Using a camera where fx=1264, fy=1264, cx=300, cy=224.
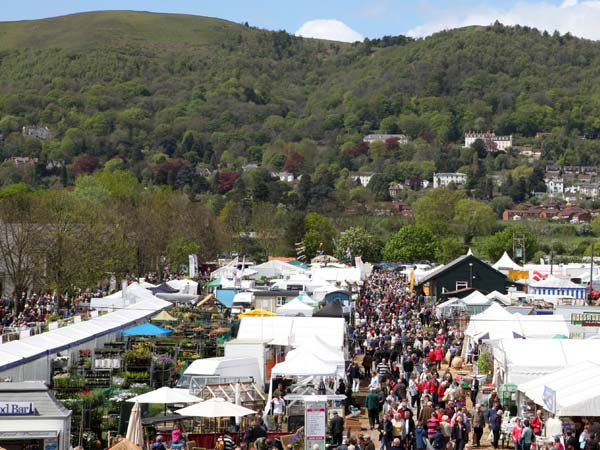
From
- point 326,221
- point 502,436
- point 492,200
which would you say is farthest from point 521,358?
point 492,200

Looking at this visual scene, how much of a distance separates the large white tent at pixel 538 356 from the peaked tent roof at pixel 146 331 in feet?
29.7

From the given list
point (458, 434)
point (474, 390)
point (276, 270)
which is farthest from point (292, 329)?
point (276, 270)

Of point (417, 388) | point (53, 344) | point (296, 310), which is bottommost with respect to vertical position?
point (296, 310)

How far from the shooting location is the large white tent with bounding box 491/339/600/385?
943 inches

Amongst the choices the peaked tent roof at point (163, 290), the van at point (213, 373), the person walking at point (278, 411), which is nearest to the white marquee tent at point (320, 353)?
the van at point (213, 373)

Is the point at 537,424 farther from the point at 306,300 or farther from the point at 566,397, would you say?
the point at 306,300

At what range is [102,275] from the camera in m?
54.4

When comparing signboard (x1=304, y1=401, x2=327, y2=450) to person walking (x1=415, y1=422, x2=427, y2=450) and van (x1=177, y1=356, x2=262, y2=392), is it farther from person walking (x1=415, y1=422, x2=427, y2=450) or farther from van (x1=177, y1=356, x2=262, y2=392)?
van (x1=177, y1=356, x2=262, y2=392)

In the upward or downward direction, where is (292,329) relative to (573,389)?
downward

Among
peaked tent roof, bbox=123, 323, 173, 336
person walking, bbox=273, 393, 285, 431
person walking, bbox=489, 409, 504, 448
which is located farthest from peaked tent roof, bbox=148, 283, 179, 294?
person walking, bbox=489, 409, 504, 448

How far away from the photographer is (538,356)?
24297mm

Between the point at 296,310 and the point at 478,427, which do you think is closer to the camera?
the point at 478,427

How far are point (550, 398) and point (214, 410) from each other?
5213 millimetres

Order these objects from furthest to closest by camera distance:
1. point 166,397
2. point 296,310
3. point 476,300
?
point 476,300 → point 296,310 → point 166,397
